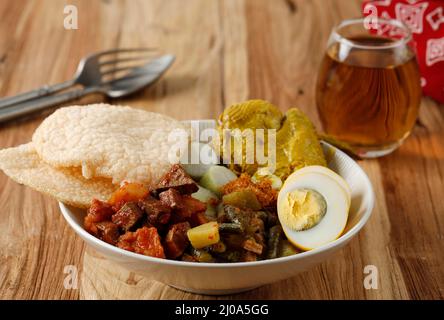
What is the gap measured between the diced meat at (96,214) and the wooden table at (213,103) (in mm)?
232

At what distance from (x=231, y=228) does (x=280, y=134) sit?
21.7 inches

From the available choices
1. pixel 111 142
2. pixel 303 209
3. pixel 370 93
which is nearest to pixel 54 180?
pixel 111 142

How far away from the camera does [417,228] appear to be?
7.28 feet

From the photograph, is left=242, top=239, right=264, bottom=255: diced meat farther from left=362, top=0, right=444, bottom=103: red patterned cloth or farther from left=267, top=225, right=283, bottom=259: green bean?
left=362, top=0, right=444, bottom=103: red patterned cloth

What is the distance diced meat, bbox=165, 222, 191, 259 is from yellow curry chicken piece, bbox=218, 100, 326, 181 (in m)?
0.47

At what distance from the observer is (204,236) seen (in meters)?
1.69

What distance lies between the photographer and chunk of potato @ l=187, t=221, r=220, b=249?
1.68 meters

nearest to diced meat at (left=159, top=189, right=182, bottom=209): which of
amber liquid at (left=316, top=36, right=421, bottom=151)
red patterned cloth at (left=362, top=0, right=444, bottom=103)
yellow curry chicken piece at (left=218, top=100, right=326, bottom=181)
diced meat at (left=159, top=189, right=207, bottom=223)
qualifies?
diced meat at (left=159, top=189, right=207, bottom=223)

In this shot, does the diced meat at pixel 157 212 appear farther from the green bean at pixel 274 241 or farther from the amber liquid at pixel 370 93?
the amber liquid at pixel 370 93

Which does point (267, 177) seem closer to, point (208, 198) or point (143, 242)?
point (208, 198)

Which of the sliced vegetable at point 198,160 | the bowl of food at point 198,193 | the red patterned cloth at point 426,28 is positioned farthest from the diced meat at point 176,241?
the red patterned cloth at point 426,28

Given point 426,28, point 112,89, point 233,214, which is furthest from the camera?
point 112,89

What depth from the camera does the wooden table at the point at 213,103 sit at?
194cm
